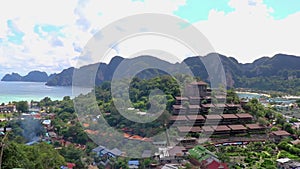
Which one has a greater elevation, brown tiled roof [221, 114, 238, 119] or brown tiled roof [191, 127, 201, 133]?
brown tiled roof [221, 114, 238, 119]

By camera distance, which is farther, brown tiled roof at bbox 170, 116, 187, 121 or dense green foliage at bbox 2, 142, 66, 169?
brown tiled roof at bbox 170, 116, 187, 121

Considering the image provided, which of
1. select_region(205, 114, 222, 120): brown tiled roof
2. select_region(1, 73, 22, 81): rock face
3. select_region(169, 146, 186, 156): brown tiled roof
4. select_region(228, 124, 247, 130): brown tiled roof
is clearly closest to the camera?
select_region(169, 146, 186, 156): brown tiled roof

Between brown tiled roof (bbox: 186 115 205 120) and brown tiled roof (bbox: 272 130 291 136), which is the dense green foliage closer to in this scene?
brown tiled roof (bbox: 186 115 205 120)

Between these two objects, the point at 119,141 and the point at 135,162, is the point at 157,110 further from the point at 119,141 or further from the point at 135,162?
the point at 135,162

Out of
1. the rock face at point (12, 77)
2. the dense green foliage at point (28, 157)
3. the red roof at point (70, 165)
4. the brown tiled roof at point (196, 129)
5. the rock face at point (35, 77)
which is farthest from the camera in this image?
the rock face at point (12, 77)

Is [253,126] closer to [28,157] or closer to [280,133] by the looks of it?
[280,133]

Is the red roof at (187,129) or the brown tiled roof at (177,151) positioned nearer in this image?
the brown tiled roof at (177,151)

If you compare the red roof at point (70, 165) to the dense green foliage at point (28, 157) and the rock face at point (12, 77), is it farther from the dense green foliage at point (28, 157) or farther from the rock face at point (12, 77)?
the rock face at point (12, 77)

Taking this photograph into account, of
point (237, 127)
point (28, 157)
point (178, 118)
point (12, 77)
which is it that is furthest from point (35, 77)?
point (28, 157)

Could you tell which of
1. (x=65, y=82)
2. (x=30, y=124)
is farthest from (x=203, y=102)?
(x=65, y=82)

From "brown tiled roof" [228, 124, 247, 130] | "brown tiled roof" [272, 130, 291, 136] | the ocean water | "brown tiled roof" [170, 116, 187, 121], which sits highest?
the ocean water

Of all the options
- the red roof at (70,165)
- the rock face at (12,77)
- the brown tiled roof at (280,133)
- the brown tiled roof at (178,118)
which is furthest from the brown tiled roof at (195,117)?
the rock face at (12,77)

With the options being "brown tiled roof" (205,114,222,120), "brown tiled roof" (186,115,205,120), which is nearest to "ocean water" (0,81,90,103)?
"brown tiled roof" (186,115,205,120)
